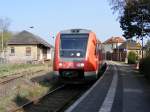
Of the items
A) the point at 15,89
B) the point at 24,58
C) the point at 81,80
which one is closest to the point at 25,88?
the point at 15,89

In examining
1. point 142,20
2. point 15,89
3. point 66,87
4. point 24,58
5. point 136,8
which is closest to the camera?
point 15,89

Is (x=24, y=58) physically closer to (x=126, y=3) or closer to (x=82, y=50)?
(x=126, y=3)

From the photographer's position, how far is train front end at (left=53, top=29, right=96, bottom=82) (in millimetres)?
22547

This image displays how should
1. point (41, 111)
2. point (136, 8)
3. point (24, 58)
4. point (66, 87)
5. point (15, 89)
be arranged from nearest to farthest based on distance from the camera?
point (41, 111)
point (15, 89)
point (66, 87)
point (136, 8)
point (24, 58)

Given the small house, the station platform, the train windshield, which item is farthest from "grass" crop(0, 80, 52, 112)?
the small house

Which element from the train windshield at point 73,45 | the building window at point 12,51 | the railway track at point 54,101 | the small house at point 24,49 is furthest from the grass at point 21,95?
the building window at point 12,51

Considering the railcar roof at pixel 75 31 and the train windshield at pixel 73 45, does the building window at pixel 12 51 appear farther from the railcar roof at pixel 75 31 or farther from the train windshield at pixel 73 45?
the train windshield at pixel 73 45

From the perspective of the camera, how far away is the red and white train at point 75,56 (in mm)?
22547

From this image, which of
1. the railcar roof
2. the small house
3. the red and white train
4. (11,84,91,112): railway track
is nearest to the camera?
(11,84,91,112): railway track

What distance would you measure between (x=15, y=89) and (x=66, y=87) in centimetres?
410

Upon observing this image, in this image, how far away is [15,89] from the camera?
22.2 m

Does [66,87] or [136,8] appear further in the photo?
[136,8]

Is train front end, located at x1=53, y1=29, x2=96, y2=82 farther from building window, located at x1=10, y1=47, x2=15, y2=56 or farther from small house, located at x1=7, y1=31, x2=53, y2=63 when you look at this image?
building window, located at x1=10, y1=47, x2=15, y2=56

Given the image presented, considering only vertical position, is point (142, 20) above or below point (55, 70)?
above
